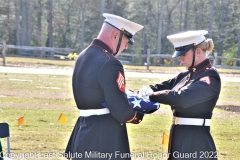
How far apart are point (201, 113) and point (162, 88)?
0.62 m

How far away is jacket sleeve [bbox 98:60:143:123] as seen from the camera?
398cm

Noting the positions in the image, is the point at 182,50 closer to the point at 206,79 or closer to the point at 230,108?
the point at 206,79

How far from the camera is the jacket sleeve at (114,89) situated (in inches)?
157

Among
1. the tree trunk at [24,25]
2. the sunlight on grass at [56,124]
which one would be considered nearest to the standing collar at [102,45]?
the sunlight on grass at [56,124]

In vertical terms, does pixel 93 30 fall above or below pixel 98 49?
below

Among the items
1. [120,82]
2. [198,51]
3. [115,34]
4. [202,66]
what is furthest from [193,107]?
[115,34]

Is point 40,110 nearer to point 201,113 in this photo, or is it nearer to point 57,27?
point 201,113

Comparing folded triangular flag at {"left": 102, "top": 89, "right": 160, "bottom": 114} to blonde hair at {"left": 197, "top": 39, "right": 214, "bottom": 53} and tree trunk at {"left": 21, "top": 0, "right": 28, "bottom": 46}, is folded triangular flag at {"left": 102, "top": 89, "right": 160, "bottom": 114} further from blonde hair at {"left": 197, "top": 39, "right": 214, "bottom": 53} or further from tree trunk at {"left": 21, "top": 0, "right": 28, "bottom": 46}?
tree trunk at {"left": 21, "top": 0, "right": 28, "bottom": 46}

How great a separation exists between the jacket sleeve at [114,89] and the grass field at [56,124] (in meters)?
3.57

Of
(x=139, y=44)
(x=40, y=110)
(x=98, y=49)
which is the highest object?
(x=98, y=49)

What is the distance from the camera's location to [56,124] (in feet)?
33.0

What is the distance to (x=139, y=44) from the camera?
6116 centimetres

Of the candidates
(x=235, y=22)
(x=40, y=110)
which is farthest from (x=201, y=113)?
(x=235, y=22)

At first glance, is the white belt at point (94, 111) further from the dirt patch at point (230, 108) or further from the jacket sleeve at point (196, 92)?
the dirt patch at point (230, 108)
